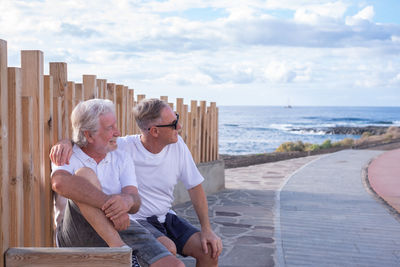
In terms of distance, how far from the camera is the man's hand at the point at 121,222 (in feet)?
9.17

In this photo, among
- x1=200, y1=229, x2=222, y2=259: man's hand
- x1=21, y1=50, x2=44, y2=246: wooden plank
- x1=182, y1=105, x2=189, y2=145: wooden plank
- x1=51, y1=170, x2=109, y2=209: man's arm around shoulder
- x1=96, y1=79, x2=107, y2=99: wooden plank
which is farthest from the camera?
x1=182, y1=105, x2=189, y2=145: wooden plank

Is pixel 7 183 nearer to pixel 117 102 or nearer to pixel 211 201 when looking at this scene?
pixel 117 102

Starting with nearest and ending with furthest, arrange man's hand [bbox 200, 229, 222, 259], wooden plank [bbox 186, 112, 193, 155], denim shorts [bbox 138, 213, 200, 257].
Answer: man's hand [bbox 200, 229, 222, 259] < denim shorts [bbox 138, 213, 200, 257] < wooden plank [bbox 186, 112, 193, 155]

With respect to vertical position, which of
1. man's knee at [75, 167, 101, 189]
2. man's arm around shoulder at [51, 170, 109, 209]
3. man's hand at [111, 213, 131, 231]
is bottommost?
man's hand at [111, 213, 131, 231]

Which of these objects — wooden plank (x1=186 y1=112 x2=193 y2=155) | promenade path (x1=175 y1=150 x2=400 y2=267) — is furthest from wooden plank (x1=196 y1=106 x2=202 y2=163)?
promenade path (x1=175 y1=150 x2=400 y2=267)

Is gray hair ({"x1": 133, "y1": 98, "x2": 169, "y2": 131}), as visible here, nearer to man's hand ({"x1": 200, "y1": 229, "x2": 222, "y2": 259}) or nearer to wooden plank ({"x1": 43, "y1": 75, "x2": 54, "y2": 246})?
wooden plank ({"x1": 43, "y1": 75, "x2": 54, "y2": 246})

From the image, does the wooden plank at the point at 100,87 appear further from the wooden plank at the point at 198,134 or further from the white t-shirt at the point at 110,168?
the wooden plank at the point at 198,134

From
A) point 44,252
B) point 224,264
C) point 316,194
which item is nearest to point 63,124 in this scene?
point 44,252

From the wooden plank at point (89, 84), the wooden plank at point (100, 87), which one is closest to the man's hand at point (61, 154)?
the wooden plank at point (89, 84)

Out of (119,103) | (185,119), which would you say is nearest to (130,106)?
(119,103)

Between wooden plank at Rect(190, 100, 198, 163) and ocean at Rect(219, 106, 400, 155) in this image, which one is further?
ocean at Rect(219, 106, 400, 155)

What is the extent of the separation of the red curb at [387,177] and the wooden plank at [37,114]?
18.9 ft

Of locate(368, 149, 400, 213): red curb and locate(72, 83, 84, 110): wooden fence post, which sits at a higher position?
locate(72, 83, 84, 110): wooden fence post

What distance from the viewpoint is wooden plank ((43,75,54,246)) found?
3449 millimetres
